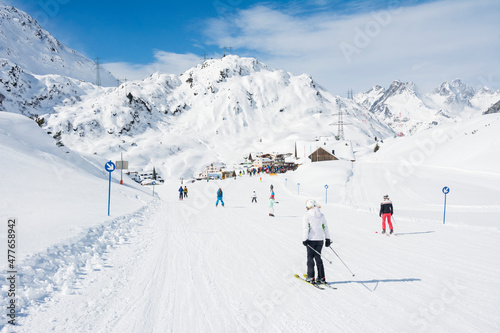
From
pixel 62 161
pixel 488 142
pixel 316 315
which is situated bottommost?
pixel 316 315

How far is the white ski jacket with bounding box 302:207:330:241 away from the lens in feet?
20.9

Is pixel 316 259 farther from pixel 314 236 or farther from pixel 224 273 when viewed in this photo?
pixel 224 273

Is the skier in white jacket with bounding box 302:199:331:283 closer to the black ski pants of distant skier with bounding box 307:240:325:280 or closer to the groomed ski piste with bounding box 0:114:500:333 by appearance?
the black ski pants of distant skier with bounding box 307:240:325:280

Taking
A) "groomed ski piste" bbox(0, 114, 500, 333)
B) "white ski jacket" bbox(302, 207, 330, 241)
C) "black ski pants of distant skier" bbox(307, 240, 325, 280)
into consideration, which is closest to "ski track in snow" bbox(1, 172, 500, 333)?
"groomed ski piste" bbox(0, 114, 500, 333)

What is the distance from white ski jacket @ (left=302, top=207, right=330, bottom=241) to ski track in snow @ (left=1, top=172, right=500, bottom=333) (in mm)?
1115

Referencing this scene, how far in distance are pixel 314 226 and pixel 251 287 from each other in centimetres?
192

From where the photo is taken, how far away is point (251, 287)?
611cm

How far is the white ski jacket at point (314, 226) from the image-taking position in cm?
638

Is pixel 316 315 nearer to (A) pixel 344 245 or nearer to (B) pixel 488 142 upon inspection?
(A) pixel 344 245

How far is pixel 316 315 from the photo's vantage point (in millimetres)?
4883

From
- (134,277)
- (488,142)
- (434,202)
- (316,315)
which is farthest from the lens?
(488,142)

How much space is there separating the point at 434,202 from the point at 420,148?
51635 mm

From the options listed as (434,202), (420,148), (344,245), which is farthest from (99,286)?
(420,148)

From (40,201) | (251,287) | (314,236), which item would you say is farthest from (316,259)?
(40,201)
